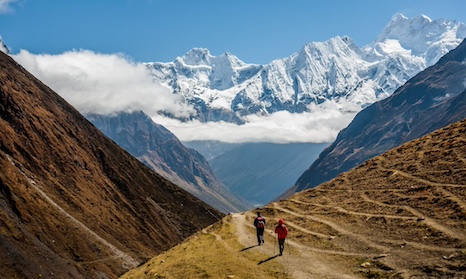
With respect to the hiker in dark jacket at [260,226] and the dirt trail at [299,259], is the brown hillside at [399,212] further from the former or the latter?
the hiker in dark jacket at [260,226]

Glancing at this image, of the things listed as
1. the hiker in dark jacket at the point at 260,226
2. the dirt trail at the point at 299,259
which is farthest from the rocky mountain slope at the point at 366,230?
the hiker in dark jacket at the point at 260,226

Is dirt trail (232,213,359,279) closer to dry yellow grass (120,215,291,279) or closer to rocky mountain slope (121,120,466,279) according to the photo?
rocky mountain slope (121,120,466,279)

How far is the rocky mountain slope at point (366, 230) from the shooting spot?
3803cm

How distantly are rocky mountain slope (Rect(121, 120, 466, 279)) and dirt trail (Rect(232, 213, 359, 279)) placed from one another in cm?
8

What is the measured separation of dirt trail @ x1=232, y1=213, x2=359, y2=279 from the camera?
38172 mm

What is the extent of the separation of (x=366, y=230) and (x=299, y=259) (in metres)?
8.94

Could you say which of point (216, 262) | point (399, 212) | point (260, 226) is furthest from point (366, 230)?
point (216, 262)

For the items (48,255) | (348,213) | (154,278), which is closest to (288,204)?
(348,213)

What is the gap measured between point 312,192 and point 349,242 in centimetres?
2630

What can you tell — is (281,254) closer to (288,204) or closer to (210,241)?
(210,241)

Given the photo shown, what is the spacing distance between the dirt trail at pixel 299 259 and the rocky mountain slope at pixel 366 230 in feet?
0.28

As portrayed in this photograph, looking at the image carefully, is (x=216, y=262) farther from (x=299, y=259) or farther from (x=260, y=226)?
(x=299, y=259)

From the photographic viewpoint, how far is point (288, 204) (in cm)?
6875

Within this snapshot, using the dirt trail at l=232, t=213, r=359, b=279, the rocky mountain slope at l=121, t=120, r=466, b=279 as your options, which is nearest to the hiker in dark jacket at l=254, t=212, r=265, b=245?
the dirt trail at l=232, t=213, r=359, b=279
